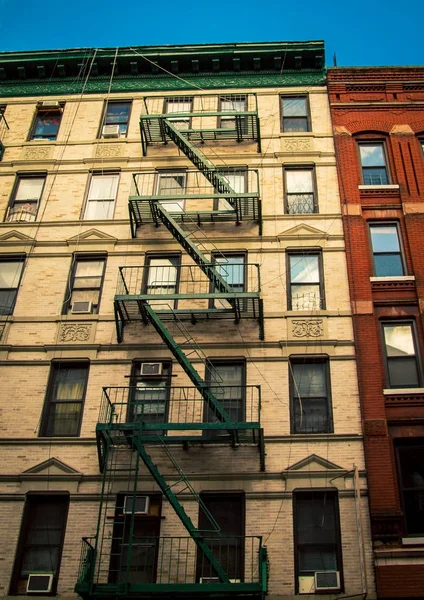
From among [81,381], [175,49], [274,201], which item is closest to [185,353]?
[81,381]

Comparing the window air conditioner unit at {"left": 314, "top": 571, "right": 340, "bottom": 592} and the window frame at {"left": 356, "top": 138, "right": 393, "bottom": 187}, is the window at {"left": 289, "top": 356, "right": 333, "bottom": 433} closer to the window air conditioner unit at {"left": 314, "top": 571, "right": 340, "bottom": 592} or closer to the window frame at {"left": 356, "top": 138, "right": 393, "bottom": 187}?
the window air conditioner unit at {"left": 314, "top": 571, "right": 340, "bottom": 592}

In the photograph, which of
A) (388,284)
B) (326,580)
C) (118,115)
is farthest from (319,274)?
(118,115)

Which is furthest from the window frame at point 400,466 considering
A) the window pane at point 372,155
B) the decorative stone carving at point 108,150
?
the decorative stone carving at point 108,150

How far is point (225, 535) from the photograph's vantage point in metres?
13.1

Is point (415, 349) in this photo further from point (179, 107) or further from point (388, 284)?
point (179, 107)

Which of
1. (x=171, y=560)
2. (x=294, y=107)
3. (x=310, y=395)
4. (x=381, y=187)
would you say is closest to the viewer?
(x=171, y=560)

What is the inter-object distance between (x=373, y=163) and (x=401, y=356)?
6.17 m

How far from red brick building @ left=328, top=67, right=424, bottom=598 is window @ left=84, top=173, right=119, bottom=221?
642 cm

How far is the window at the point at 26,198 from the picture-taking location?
725 inches

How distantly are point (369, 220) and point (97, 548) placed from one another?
34.2ft

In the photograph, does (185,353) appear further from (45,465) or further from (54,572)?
(54,572)

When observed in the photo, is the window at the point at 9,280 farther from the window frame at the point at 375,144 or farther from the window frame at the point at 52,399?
the window frame at the point at 375,144

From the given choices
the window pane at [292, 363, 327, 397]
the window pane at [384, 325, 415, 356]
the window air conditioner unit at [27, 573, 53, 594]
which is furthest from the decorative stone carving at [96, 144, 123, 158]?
the window air conditioner unit at [27, 573, 53, 594]

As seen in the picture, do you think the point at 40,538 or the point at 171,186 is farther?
the point at 171,186
